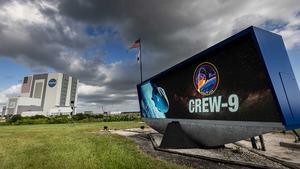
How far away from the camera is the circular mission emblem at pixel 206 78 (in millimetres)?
10455

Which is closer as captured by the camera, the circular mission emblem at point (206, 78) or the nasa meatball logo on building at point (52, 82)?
the circular mission emblem at point (206, 78)

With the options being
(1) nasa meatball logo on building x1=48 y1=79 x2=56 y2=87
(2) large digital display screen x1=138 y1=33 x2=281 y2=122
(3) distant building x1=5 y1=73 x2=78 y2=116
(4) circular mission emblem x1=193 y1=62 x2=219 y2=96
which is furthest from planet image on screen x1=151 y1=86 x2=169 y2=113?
(1) nasa meatball logo on building x1=48 y1=79 x2=56 y2=87

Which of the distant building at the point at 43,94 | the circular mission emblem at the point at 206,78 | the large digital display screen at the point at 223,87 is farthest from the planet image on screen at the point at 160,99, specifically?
the distant building at the point at 43,94

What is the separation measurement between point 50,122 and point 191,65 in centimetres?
5754

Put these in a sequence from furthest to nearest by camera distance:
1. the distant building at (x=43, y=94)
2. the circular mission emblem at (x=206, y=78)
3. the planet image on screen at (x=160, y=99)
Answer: the distant building at (x=43, y=94), the planet image on screen at (x=160, y=99), the circular mission emblem at (x=206, y=78)

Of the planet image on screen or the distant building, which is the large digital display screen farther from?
the distant building

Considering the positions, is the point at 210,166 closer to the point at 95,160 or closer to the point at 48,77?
the point at 95,160

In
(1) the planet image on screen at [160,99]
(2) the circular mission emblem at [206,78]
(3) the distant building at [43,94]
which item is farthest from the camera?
(3) the distant building at [43,94]

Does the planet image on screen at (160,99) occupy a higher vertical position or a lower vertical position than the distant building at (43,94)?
lower

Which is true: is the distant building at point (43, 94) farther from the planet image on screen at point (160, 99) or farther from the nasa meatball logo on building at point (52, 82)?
the planet image on screen at point (160, 99)

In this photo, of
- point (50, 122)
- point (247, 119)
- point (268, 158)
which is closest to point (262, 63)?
point (247, 119)

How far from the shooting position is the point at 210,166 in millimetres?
8844

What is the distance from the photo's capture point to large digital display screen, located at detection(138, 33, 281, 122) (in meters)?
8.27

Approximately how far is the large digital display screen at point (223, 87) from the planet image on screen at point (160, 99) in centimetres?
15
